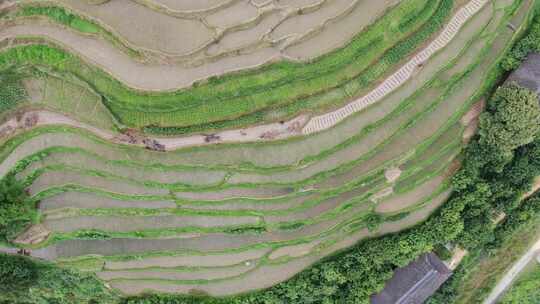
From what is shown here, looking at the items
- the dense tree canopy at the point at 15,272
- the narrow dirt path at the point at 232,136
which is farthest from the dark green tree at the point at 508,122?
the dense tree canopy at the point at 15,272

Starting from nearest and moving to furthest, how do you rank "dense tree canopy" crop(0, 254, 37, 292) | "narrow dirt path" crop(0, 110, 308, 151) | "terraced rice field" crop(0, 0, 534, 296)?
1. "terraced rice field" crop(0, 0, 534, 296)
2. "narrow dirt path" crop(0, 110, 308, 151)
3. "dense tree canopy" crop(0, 254, 37, 292)

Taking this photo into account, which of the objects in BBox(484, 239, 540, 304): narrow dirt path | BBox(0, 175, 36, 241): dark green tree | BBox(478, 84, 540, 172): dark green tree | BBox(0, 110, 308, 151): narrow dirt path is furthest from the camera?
BBox(484, 239, 540, 304): narrow dirt path

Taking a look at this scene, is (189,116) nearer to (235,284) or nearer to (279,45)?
(279,45)

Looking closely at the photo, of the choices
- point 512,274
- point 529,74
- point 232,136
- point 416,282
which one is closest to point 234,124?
point 232,136

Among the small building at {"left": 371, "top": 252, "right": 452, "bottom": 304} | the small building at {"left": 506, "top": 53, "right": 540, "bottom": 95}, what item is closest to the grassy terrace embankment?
the small building at {"left": 506, "top": 53, "right": 540, "bottom": 95}

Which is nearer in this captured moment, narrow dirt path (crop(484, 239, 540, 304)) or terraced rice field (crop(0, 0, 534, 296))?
terraced rice field (crop(0, 0, 534, 296))

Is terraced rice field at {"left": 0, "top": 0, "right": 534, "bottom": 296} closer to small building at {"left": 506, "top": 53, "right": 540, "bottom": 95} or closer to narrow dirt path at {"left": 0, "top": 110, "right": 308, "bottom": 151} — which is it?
narrow dirt path at {"left": 0, "top": 110, "right": 308, "bottom": 151}
